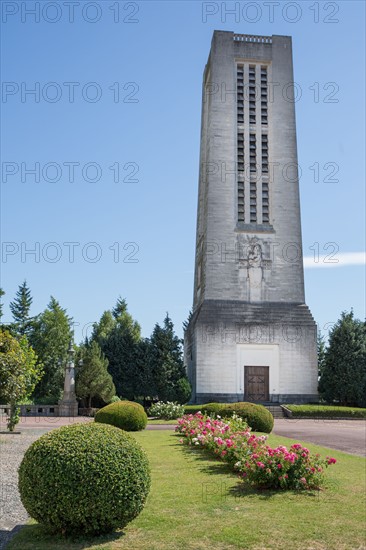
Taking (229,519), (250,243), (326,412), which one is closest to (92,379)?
(250,243)

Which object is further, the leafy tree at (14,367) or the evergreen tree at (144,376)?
the evergreen tree at (144,376)

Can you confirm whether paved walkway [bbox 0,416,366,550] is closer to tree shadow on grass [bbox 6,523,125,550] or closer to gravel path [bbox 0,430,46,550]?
gravel path [bbox 0,430,46,550]

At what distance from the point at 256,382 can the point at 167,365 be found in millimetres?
7564

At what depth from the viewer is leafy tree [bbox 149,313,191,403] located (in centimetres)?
4556

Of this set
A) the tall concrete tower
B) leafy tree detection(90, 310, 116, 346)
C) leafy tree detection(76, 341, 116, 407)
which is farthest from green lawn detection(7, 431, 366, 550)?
leafy tree detection(90, 310, 116, 346)

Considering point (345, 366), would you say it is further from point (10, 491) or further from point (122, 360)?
point (10, 491)

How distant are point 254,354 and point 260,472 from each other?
34.2 meters

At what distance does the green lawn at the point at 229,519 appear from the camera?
7816 millimetres

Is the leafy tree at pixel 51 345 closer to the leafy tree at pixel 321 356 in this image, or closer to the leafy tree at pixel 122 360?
the leafy tree at pixel 122 360

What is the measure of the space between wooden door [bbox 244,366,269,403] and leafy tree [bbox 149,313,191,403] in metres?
4.61

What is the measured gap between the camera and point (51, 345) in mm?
66875

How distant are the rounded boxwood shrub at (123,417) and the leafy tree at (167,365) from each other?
2050 centimetres

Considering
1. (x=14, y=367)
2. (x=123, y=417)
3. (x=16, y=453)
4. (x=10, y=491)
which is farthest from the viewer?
(x=123, y=417)

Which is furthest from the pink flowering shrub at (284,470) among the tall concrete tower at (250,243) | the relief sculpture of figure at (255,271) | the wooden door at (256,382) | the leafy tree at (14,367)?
the relief sculpture of figure at (255,271)
